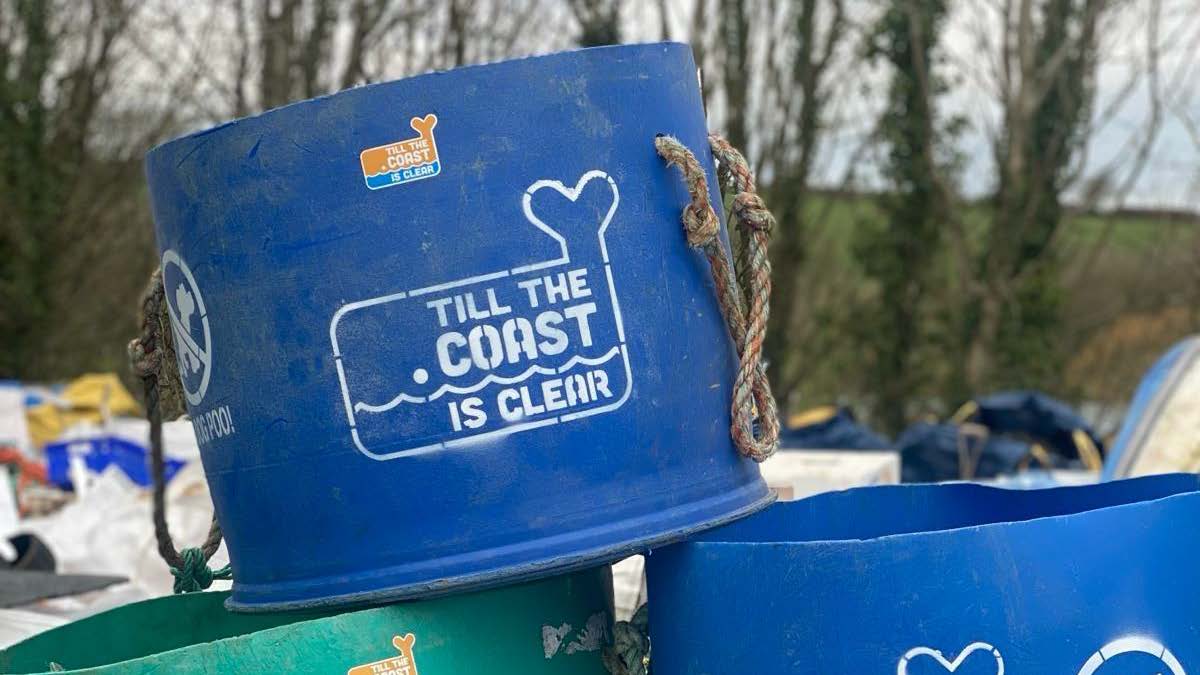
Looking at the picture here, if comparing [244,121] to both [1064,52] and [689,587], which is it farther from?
[1064,52]

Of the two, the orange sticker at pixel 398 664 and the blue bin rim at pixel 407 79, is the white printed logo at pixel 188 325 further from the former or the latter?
the orange sticker at pixel 398 664

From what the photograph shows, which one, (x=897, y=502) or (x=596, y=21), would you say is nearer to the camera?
(x=897, y=502)

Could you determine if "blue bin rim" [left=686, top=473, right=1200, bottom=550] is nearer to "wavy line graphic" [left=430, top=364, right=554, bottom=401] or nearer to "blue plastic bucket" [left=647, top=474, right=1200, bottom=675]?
"blue plastic bucket" [left=647, top=474, right=1200, bottom=675]

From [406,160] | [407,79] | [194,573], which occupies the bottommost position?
[194,573]

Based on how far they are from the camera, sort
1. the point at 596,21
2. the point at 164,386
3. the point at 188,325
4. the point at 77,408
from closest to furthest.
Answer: the point at 188,325
the point at 164,386
the point at 77,408
the point at 596,21

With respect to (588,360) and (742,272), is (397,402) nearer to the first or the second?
(588,360)

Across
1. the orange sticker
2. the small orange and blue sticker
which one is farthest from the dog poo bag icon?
the orange sticker

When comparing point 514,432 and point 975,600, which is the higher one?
point 514,432

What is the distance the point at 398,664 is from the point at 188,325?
590mm

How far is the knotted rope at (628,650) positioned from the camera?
2041mm

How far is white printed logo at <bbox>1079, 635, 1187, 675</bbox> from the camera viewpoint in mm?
1738

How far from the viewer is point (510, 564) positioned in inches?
72.2

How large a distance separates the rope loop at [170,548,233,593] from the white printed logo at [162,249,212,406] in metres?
0.33

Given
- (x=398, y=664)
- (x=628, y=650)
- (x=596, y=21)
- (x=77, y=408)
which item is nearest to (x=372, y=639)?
(x=398, y=664)
